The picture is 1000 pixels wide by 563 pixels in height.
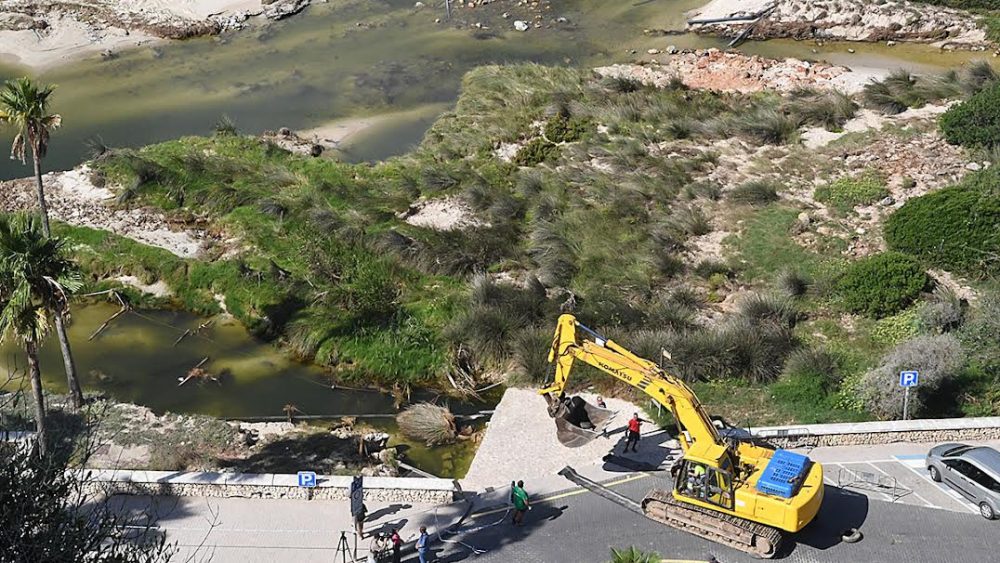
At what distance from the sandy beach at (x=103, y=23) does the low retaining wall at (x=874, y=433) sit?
44.3 metres

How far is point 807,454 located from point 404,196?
18895 millimetres

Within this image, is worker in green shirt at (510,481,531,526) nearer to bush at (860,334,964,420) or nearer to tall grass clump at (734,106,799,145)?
bush at (860,334,964,420)

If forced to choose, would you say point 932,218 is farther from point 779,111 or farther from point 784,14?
point 784,14

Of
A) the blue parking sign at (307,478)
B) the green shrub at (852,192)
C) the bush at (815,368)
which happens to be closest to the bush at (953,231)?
the green shrub at (852,192)

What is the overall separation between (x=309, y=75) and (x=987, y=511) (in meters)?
39.6

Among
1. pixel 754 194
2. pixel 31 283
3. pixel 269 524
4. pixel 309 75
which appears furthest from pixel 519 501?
pixel 309 75

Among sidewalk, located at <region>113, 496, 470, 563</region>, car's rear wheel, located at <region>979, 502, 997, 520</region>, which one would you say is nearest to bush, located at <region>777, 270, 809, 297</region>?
car's rear wheel, located at <region>979, 502, 997, 520</region>

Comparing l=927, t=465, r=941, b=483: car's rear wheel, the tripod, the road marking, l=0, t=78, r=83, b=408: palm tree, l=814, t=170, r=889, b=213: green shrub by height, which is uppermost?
l=0, t=78, r=83, b=408: palm tree

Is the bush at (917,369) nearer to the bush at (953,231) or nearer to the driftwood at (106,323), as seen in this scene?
the bush at (953,231)

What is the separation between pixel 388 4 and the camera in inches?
2427

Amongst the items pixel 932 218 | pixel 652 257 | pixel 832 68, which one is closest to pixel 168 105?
pixel 652 257

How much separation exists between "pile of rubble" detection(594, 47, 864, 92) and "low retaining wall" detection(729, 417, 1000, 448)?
24332 millimetres

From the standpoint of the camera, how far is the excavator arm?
21141 mm

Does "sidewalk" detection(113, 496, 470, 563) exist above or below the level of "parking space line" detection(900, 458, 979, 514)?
above
